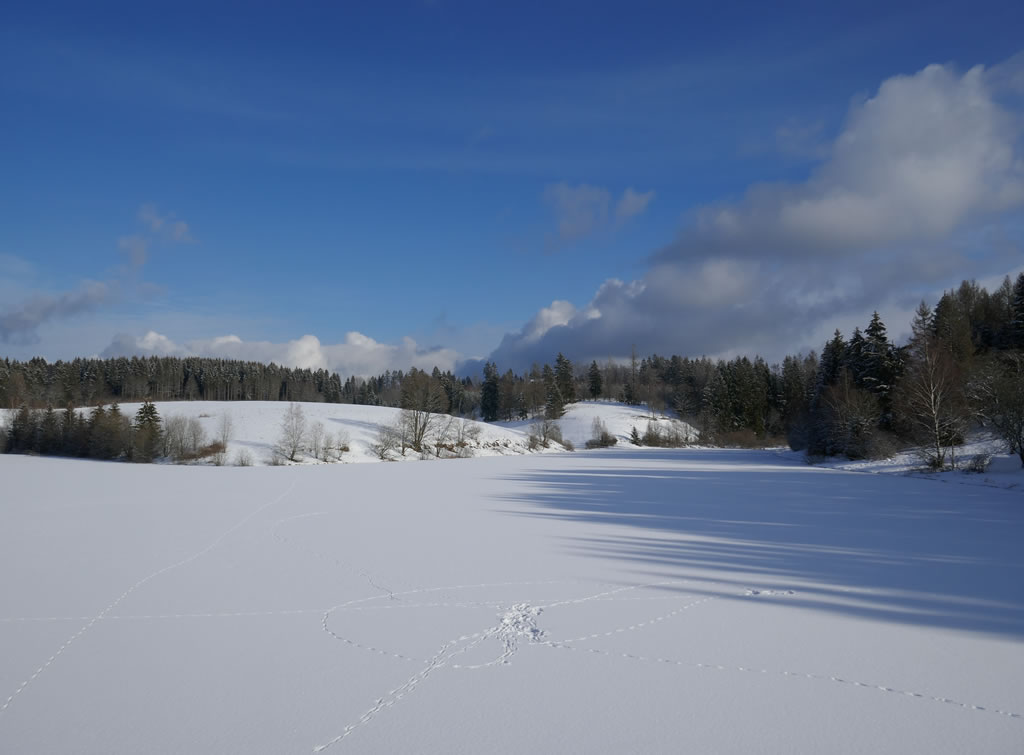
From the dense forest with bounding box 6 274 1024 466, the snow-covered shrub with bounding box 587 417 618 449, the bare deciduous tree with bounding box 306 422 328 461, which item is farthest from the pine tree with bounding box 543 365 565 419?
the bare deciduous tree with bounding box 306 422 328 461

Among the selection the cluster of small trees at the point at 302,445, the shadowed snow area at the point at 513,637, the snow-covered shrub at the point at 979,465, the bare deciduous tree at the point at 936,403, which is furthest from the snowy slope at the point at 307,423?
the snow-covered shrub at the point at 979,465

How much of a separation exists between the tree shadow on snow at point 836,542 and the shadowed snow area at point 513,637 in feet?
0.29

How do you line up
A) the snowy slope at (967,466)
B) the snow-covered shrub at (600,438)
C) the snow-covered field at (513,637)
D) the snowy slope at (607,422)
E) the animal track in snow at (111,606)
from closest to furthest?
1. the snow-covered field at (513,637)
2. the animal track in snow at (111,606)
3. the snowy slope at (967,466)
4. the snow-covered shrub at (600,438)
5. the snowy slope at (607,422)

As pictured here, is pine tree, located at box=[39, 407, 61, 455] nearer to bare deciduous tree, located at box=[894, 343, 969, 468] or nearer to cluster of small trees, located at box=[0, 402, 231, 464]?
cluster of small trees, located at box=[0, 402, 231, 464]

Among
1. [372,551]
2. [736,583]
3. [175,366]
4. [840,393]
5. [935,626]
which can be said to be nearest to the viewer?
[935,626]

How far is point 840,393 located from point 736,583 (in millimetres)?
39247

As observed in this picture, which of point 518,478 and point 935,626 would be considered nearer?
point 935,626

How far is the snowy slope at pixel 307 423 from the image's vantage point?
176ft

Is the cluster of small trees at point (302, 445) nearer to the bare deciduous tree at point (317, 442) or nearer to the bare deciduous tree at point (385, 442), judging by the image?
the bare deciduous tree at point (317, 442)

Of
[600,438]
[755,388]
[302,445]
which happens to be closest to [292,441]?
[302,445]

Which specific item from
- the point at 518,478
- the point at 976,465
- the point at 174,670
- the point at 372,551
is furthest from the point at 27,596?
the point at 976,465

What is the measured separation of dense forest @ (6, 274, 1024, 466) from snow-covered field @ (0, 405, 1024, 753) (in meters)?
21.5

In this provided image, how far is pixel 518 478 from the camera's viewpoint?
28.8 meters

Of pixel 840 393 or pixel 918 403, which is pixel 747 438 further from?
pixel 918 403
